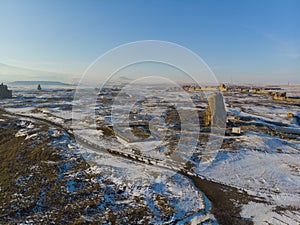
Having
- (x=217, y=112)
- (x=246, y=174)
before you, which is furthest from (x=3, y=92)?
(x=246, y=174)

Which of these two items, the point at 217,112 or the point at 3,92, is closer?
the point at 217,112

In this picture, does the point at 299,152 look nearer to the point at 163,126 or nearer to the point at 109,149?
the point at 163,126

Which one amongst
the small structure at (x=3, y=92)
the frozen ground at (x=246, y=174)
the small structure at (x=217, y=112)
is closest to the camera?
the frozen ground at (x=246, y=174)

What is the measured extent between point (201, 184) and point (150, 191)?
284 cm

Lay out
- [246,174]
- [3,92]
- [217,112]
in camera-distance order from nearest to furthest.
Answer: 1. [246,174]
2. [217,112]
3. [3,92]

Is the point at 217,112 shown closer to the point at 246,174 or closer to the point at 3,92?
the point at 246,174

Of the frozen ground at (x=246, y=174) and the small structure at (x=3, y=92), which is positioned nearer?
the frozen ground at (x=246, y=174)

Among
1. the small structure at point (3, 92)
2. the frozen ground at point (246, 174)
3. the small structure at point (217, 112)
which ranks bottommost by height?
the frozen ground at point (246, 174)

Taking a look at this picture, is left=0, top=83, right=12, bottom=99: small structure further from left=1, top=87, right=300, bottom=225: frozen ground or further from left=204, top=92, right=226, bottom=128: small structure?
left=204, top=92, right=226, bottom=128: small structure

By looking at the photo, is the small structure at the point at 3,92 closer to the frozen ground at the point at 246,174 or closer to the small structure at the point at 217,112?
the frozen ground at the point at 246,174

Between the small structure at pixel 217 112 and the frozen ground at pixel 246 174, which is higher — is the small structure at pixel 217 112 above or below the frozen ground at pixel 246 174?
above

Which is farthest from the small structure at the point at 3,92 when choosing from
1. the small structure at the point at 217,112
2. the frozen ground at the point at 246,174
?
the small structure at the point at 217,112

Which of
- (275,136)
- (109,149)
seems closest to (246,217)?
(109,149)

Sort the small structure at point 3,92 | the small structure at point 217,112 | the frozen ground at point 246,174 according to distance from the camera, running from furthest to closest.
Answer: the small structure at point 3,92 → the small structure at point 217,112 → the frozen ground at point 246,174
